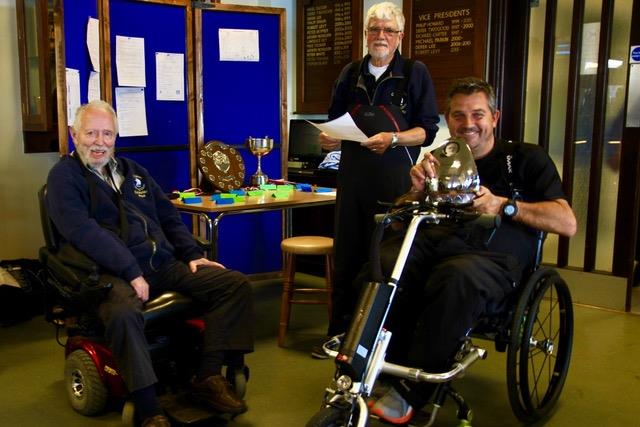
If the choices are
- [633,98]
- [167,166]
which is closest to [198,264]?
[167,166]

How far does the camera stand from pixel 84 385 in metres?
2.37

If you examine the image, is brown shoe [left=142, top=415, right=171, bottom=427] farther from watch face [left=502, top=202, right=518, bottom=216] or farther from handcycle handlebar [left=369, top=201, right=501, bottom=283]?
watch face [left=502, top=202, right=518, bottom=216]

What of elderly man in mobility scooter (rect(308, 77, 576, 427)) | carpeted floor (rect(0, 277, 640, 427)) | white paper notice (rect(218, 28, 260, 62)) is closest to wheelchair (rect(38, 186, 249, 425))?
Result: carpeted floor (rect(0, 277, 640, 427))

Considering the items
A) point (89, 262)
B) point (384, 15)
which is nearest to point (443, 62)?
point (384, 15)

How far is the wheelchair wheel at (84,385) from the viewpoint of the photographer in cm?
235

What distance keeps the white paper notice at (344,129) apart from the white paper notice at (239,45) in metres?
1.40

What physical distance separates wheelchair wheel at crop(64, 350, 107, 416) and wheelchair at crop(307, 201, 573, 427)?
965mm

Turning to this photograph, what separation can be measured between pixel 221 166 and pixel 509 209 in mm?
1789

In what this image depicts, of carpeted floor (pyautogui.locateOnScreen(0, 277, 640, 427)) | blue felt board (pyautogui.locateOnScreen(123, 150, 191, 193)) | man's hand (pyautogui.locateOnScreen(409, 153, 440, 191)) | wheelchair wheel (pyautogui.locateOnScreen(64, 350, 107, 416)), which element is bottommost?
carpeted floor (pyautogui.locateOnScreen(0, 277, 640, 427))

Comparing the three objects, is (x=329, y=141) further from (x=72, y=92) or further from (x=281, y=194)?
(x=72, y=92)

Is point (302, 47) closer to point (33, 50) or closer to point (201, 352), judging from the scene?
point (33, 50)

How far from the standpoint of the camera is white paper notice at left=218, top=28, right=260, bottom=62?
3.83 metres

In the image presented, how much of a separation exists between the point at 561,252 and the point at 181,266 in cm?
235

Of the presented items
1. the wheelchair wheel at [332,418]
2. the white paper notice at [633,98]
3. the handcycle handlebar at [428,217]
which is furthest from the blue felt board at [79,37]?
the white paper notice at [633,98]
